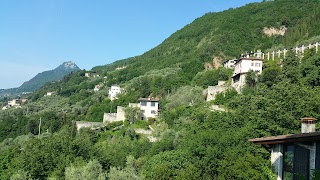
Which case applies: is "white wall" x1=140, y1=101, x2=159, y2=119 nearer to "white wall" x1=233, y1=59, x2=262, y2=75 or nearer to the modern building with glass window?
"white wall" x1=233, y1=59, x2=262, y2=75

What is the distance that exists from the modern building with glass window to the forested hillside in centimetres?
91

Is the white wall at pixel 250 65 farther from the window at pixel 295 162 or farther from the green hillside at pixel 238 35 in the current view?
the window at pixel 295 162

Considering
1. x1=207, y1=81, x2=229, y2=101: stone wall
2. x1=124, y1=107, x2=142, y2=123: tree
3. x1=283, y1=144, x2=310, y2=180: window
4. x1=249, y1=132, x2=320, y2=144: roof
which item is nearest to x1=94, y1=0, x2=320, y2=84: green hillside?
x1=124, y1=107, x2=142, y2=123: tree

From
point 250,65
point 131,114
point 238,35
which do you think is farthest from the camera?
point 238,35

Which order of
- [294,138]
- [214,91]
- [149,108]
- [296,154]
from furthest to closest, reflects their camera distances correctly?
1. [149,108]
2. [214,91]
3. [296,154]
4. [294,138]

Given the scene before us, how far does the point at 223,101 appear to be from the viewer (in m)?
65.1

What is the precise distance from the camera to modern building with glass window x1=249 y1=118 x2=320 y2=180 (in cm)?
1296

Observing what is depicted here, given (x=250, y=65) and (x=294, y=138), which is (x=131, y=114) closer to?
(x=250, y=65)

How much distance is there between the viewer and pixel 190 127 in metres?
52.2

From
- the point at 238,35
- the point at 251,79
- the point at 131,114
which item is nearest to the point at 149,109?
the point at 131,114

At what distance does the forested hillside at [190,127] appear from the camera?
32219 millimetres

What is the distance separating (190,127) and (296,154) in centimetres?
3821

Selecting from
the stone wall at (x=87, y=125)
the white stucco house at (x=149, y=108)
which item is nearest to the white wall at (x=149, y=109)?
the white stucco house at (x=149, y=108)

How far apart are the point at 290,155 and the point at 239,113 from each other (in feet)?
97.0
